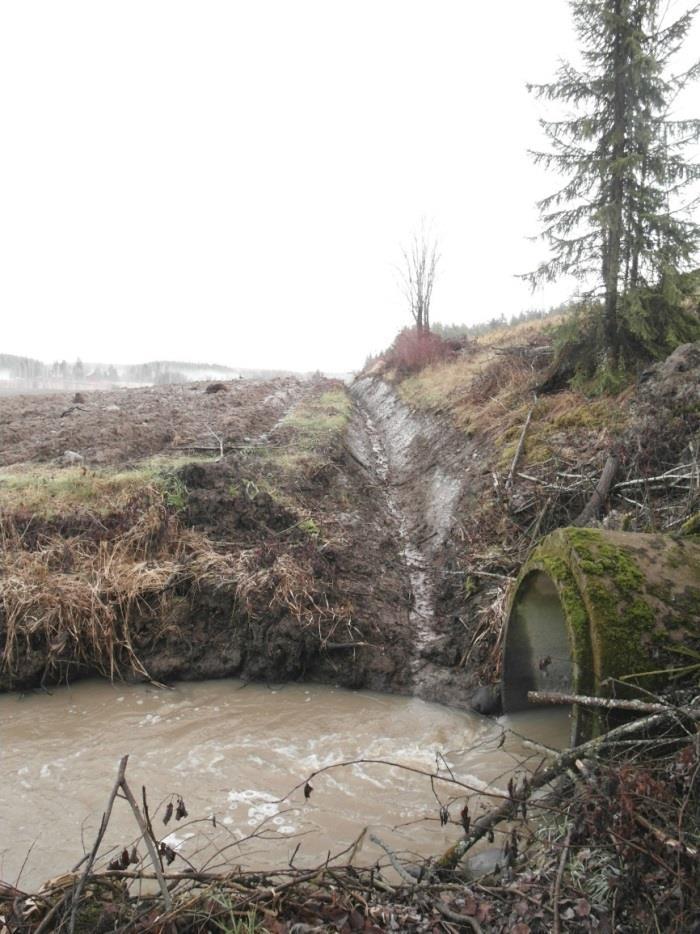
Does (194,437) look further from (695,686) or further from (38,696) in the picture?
(695,686)

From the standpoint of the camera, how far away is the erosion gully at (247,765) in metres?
3.71

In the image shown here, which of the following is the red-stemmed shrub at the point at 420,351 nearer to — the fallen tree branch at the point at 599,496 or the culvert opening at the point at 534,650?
the fallen tree branch at the point at 599,496

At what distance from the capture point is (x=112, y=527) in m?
7.00

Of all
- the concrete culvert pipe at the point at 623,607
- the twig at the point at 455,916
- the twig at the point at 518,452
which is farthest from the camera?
the twig at the point at 518,452

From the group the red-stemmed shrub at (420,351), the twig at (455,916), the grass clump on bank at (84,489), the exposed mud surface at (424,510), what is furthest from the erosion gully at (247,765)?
the red-stemmed shrub at (420,351)

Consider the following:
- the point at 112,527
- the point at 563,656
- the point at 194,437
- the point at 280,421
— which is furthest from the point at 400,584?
the point at 280,421

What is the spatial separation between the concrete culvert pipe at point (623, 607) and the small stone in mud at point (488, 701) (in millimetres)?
1592

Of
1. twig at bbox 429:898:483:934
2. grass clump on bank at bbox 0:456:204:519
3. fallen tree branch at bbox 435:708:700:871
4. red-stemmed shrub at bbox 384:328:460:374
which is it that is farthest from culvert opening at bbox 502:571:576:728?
red-stemmed shrub at bbox 384:328:460:374

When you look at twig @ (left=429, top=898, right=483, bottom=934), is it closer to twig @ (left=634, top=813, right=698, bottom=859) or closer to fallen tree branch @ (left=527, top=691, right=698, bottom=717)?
twig @ (left=634, top=813, right=698, bottom=859)

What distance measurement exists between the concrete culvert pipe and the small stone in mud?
159 cm

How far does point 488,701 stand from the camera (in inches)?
205

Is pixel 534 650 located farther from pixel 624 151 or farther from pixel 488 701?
pixel 624 151

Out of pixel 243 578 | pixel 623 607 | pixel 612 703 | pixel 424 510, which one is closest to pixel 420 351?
pixel 424 510

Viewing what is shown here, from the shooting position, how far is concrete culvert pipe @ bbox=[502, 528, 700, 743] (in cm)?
346
